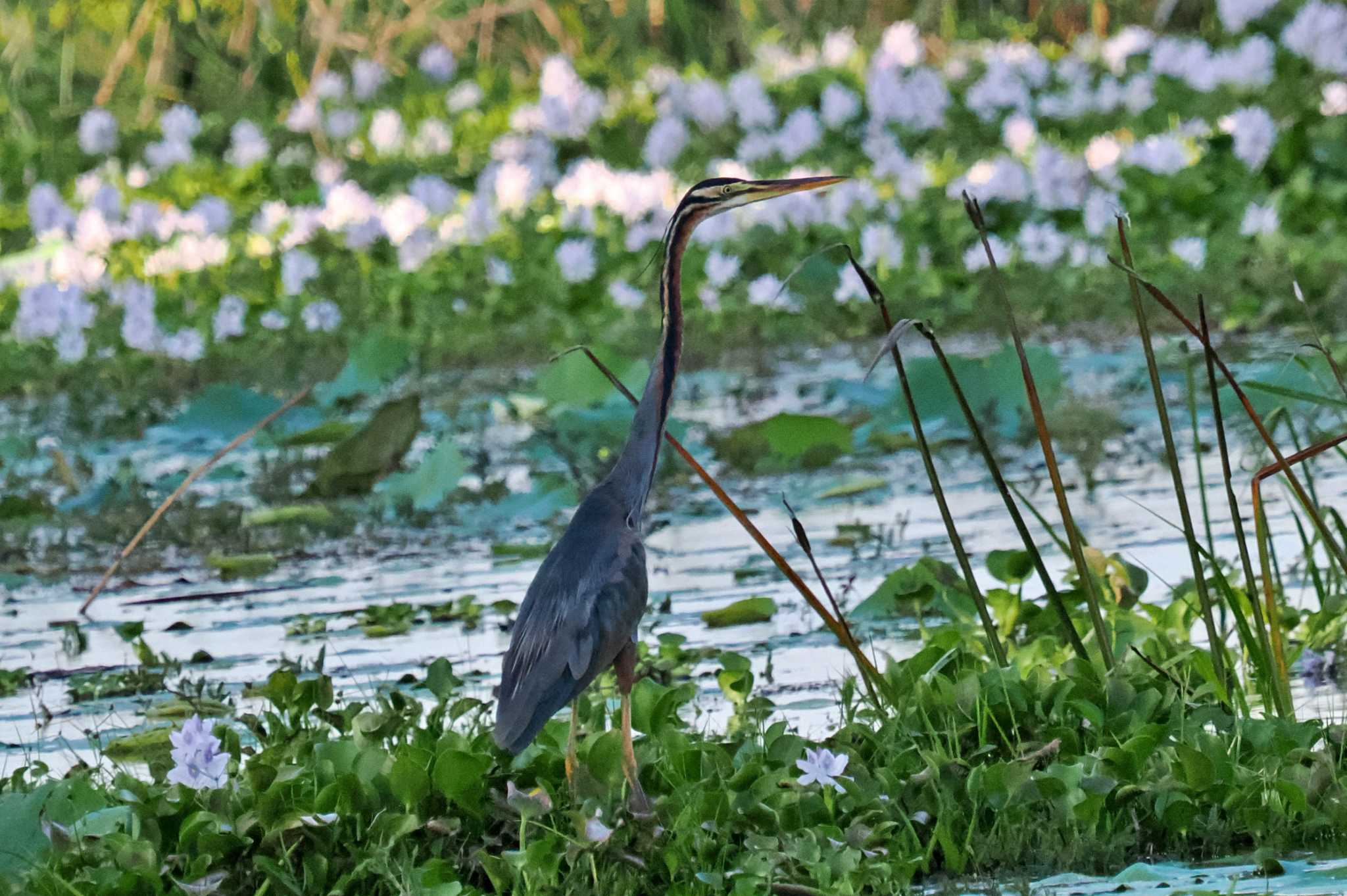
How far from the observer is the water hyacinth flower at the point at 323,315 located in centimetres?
827

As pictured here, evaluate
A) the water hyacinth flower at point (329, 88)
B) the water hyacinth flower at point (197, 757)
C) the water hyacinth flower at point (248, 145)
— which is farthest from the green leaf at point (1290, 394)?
the water hyacinth flower at point (329, 88)

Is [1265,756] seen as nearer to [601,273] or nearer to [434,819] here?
[434,819]

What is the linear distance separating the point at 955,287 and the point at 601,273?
1405mm

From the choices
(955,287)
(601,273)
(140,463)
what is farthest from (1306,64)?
(140,463)

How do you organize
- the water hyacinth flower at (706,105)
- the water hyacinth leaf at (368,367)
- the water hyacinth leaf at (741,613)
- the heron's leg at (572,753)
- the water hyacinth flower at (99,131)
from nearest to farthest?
the heron's leg at (572,753) < the water hyacinth leaf at (741,613) < the water hyacinth leaf at (368,367) < the water hyacinth flower at (706,105) < the water hyacinth flower at (99,131)

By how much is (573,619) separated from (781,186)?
752 millimetres

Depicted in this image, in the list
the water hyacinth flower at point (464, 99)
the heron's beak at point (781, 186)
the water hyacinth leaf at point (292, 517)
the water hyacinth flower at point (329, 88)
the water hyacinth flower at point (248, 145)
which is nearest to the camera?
the heron's beak at point (781, 186)

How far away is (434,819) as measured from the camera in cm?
307

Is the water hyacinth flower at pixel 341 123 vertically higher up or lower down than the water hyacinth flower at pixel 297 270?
higher up

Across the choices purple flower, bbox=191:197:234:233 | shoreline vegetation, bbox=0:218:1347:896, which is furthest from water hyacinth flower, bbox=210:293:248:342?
shoreline vegetation, bbox=0:218:1347:896

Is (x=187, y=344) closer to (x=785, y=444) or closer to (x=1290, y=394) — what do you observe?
(x=785, y=444)

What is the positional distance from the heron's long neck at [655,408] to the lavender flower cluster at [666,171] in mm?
4364

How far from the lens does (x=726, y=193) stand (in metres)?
3.35

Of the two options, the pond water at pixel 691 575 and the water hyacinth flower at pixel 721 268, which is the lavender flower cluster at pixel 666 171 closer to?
the water hyacinth flower at pixel 721 268
